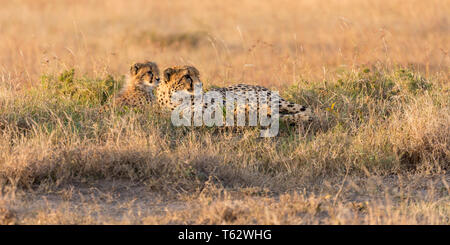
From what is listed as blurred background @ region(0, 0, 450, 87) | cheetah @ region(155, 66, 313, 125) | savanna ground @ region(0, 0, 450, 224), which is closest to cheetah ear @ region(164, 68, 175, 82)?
cheetah @ region(155, 66, 313, 125)

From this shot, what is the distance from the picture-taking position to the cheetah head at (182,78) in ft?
18.6

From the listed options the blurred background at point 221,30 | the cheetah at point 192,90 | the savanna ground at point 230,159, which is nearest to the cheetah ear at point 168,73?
the cheetah at point 192,90

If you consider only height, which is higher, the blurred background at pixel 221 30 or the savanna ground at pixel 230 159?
the blurred background at pixel 221 30

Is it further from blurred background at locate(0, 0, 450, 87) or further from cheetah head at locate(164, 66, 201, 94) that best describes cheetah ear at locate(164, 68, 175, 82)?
blurred background at locate(0, 0, 450, 87)

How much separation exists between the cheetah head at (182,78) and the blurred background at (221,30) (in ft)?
8.76

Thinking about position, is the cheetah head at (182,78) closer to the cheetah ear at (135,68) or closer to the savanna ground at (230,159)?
the savanna ground at (230,159)

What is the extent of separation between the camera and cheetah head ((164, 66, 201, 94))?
567cm

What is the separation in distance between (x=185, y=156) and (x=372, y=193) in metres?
1.27

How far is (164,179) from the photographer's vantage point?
4.28 m

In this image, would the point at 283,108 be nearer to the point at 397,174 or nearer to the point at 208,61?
the point at 397,174

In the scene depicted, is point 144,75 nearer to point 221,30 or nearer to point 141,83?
point 141,83

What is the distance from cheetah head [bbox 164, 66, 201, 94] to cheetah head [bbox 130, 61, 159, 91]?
1.07 feet

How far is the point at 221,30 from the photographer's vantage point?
1403 centimetres
